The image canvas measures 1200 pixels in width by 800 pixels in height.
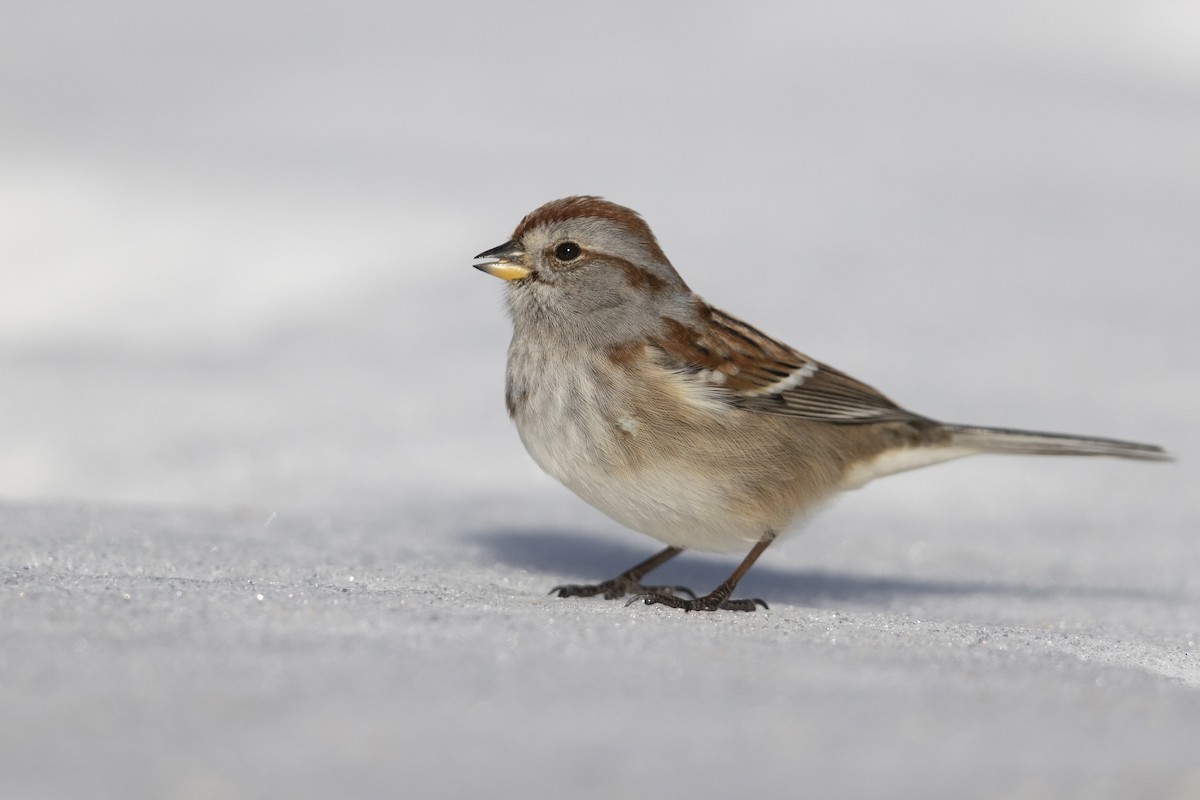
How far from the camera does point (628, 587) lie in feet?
17.7

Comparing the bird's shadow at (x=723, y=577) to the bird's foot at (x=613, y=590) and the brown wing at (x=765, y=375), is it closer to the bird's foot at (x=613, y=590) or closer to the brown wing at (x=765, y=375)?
the bird's foot at (x=613, y=590)

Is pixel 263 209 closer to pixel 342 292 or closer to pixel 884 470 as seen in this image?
pixel 342 292

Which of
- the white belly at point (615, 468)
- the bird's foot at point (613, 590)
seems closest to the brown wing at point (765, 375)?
the white belly at point (615, 468)

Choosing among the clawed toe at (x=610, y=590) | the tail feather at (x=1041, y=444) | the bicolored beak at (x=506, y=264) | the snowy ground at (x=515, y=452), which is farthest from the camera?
the tail feather at (x=1041, y=444)

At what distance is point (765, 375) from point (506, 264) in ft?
3.66

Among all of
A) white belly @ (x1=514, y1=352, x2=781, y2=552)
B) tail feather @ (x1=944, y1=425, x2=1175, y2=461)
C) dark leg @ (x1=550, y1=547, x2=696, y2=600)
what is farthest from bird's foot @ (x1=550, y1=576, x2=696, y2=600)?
tail feather @ (x1=944, y1=425, x2=1175, y2=461)

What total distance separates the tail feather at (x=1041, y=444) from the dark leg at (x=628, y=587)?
4.34 ft

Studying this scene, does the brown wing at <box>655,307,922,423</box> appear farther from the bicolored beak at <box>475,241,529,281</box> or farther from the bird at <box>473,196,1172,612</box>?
the bicolored beak at <box>475,241,529,281</box>

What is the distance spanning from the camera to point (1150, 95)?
11.2m

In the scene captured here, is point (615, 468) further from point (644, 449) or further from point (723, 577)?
point (723, 577)

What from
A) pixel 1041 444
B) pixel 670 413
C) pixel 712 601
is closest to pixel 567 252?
pixel 670 413

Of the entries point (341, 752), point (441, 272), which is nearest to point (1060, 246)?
point (441, 272)

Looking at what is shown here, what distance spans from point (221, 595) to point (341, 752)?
122 cm

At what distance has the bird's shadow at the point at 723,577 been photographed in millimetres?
5613
